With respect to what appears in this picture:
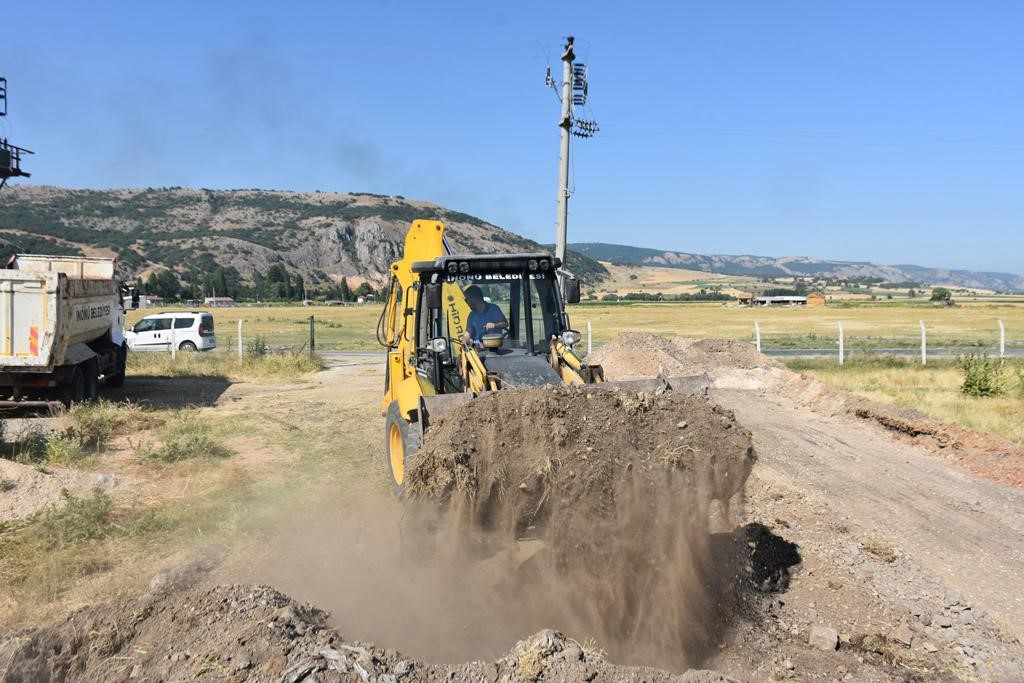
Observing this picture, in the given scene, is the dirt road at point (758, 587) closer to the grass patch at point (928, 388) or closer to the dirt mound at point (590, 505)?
the dirt mound at point (590, 505)

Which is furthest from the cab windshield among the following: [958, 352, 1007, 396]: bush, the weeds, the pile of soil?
[958, 352, 1007, 396]: bush

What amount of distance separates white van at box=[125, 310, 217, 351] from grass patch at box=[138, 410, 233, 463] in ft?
53.4

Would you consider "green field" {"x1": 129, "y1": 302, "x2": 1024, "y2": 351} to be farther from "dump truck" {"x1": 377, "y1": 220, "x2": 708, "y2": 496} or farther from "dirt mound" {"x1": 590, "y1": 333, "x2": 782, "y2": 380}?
"dump truck" {"x1": 377, "y1": 220, "x2": 708, "y2": 496}

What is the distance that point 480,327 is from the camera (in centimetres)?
869

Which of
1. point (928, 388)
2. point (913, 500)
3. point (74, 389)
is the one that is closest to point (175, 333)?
point (74, 389)

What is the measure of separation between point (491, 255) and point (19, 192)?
142 metres

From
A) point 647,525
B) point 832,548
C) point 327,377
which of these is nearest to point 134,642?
point 647,525

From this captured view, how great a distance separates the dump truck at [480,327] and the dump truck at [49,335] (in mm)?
8271

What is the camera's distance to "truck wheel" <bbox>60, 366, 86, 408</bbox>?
14828 mm

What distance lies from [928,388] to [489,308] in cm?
1560

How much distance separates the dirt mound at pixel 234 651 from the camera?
4504 millimetres

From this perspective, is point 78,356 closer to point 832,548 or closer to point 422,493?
point 422,493

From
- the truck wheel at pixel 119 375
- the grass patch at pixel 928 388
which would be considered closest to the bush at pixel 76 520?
the truck wheel at pixel 119 375

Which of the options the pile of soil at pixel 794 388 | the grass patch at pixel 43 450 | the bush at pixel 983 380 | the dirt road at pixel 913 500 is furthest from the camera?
the bush at pixel 983 380
